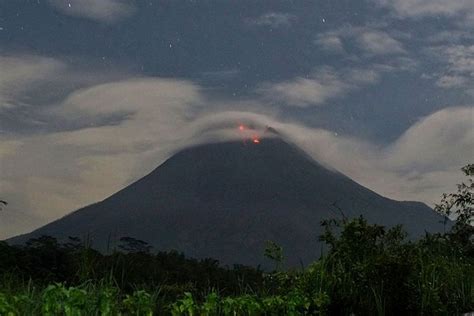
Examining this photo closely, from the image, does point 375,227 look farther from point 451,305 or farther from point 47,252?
point 47,252

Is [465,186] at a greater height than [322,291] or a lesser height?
greater

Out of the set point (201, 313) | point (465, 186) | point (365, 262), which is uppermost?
point (465, 186)

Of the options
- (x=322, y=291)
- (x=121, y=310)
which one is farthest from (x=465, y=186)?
(x=121, y=310)

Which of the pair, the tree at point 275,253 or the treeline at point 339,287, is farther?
the tree at point 275,253

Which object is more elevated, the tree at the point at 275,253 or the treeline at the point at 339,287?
the tree at the point at 275,253

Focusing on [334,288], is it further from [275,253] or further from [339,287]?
[275,253]

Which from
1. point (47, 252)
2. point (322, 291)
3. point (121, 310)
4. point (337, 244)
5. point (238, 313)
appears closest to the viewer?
point (121, 310)

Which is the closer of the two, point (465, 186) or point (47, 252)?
point (465, 186)

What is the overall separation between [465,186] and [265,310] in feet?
31.3

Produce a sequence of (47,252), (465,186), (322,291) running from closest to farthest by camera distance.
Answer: (322,291), (465,186), (47,252)

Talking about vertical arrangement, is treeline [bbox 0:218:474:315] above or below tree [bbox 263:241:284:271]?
below

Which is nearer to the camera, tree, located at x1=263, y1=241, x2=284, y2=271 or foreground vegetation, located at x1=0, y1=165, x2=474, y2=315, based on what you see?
foreground vegetation, located at x1=0, y1=165, x2=474, y2=315

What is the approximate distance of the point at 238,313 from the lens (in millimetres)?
9648

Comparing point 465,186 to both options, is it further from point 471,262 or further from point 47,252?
point 47,252
